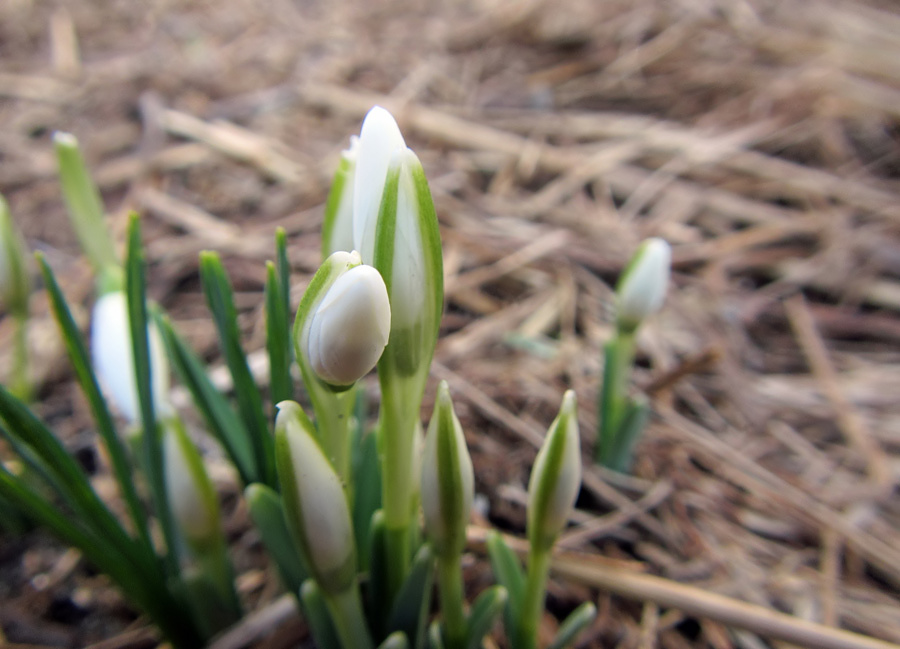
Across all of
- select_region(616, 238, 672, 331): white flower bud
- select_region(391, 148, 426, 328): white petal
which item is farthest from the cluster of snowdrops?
select_region(616, 238, 672, 331): white flower bud

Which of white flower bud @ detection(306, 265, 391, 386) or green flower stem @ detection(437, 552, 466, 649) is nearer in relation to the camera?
white flower bud @ detection(306, 265, 391, 386)

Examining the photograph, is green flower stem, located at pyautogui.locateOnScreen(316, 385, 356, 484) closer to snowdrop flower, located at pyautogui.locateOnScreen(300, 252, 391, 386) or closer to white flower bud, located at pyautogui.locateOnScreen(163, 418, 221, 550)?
snowdrop flower, located at pyautogui.locateOnScreen(300, 252, 391, 386)

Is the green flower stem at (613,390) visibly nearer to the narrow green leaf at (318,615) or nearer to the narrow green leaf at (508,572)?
the narrow green leaf at (508,572)

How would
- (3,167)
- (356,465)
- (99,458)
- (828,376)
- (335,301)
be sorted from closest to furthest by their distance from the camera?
(335,301), (356,465), (99,458), (828,376), (3,167)

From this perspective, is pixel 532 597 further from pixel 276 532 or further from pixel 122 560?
pixel 122 560

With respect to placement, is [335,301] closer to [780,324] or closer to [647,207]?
[780,324]

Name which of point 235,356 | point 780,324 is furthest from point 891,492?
point 235,356
